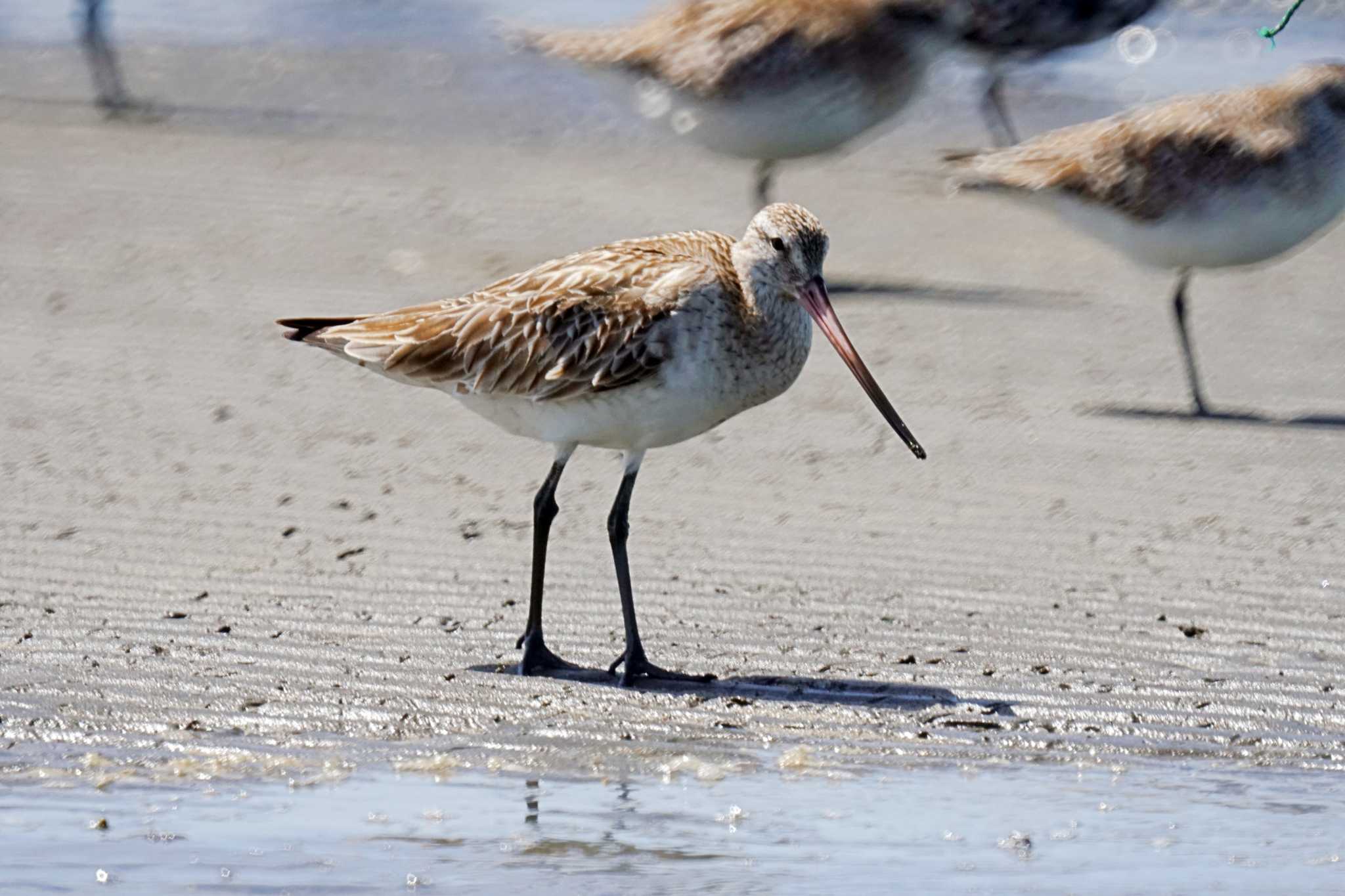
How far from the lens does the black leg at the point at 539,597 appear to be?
240 inches

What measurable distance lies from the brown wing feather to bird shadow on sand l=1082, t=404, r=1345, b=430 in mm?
3146

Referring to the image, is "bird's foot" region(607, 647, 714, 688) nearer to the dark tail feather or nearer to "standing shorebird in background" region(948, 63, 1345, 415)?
the dark tail feather

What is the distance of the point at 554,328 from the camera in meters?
6.16

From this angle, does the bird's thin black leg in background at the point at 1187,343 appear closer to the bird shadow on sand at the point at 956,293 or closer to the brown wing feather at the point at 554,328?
the bird shadow on sand at the point at 956,293

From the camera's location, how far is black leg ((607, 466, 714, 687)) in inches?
237

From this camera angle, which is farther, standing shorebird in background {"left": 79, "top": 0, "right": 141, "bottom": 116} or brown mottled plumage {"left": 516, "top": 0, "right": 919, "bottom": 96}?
standing shorebird in background {"left": 79, "top": 0, "right": 141, "bottom": 116}

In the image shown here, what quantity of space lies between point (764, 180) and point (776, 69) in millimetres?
750

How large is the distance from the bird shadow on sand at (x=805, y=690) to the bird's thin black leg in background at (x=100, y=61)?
890cm

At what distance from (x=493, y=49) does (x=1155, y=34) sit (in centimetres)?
541

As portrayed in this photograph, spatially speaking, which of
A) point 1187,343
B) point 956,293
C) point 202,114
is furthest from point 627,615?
point 202,114

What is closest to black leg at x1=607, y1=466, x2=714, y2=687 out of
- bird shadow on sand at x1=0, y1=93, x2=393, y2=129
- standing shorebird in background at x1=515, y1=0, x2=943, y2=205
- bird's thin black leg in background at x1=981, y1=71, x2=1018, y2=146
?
standing shorebird in background at x1=515, y1=0, x2=943, y2=205

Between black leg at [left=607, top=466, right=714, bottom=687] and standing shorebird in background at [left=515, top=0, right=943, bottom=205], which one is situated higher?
black leg at [left=607, top=466, right=714, bottom=687]

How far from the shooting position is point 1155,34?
58.9ft

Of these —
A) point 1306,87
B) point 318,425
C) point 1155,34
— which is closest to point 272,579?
point 318,425
